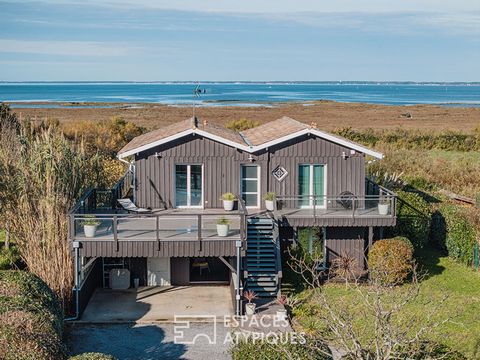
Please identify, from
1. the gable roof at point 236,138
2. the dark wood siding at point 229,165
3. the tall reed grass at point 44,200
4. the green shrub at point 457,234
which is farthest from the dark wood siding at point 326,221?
the tall reed grass at point 44,200

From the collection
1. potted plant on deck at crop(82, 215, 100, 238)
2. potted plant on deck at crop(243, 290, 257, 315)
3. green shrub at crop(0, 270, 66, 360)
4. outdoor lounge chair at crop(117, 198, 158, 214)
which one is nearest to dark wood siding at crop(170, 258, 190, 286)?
outdoor lounge chair at crop(117, 198, 158, 214)

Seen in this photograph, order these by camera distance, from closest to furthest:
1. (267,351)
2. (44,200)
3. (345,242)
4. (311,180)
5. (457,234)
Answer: (267,351), (44,200), (345,242), (311,180), (457,234)

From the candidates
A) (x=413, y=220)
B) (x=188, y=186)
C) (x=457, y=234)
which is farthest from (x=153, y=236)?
(x=457, y=234)

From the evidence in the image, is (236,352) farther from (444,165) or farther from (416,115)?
(416,115)

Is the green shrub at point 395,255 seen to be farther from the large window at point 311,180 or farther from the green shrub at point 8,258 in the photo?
the green shrub at point 8,258

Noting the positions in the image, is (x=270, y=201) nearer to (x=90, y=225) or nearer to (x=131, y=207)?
(x=131, y=207)

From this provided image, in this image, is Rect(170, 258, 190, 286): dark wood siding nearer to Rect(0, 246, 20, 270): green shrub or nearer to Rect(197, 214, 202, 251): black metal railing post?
Rect(197, 214, 202, 251): black metal railing post
